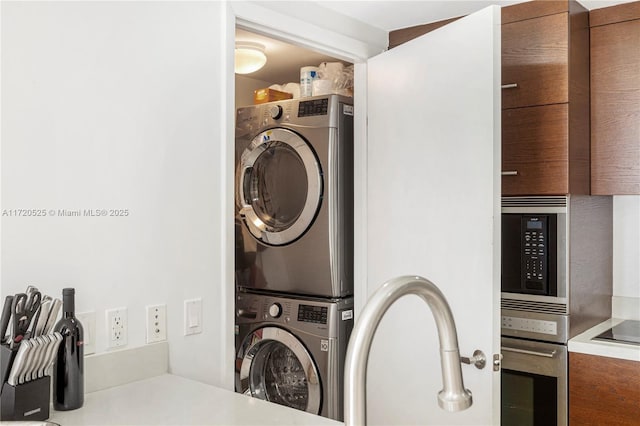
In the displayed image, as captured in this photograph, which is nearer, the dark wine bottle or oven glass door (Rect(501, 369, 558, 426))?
the dark wine bottle

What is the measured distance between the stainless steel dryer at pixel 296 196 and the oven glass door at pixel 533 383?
2.65ft

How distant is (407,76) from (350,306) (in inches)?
42.6

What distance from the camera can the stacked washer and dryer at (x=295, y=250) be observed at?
2.83m

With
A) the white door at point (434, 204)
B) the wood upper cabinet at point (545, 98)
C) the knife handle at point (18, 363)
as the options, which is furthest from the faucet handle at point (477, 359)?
the knife handle at point (18, 363)

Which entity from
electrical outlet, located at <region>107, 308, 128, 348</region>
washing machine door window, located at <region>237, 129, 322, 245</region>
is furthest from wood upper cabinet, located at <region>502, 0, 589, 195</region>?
electrical outlet, located at <region>107, 308, 128, 348</region>

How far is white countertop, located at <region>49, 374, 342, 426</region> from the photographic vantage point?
1.42m

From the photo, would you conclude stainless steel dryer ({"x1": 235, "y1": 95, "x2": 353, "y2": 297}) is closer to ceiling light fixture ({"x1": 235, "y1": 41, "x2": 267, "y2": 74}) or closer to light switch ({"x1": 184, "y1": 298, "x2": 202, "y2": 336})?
ceiling light fixture ({"x1": 235, "y1": 41, "x2": 267, "y2": 74})

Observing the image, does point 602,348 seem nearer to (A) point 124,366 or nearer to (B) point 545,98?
(B) point 545,98

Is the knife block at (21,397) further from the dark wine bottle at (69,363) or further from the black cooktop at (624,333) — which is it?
the black cooktop at (624,333)

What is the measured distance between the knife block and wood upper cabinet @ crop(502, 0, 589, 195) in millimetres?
1830

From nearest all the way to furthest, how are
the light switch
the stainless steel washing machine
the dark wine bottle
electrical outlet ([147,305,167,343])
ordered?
the dark wine bottle < electrical outlet ([147,305,167,343]) < the light switch < the stainless steel washing machine

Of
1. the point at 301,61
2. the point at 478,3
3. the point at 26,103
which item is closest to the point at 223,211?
the point at 26,103

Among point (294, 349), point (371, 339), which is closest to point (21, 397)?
point (371, 339)

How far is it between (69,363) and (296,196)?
167 centimetres
